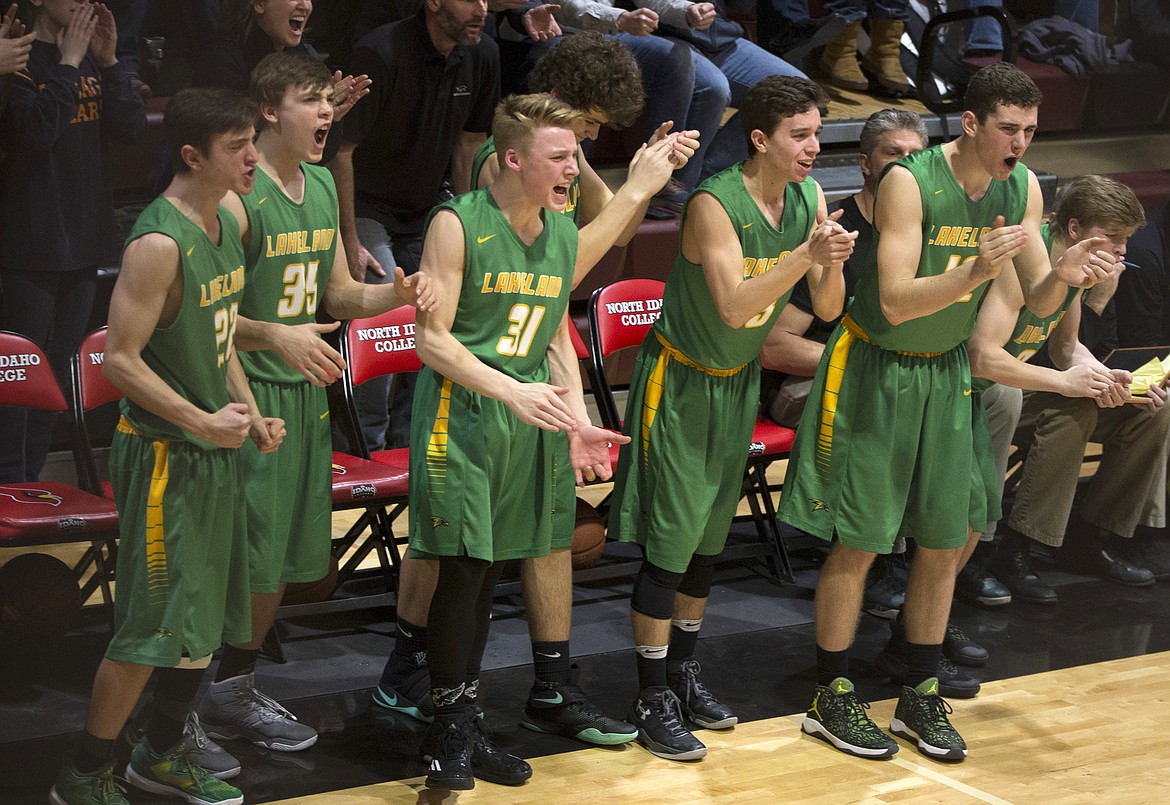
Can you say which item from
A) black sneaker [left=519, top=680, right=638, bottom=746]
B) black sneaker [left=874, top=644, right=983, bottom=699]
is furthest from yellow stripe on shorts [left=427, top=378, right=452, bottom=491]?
black sneaker [left=874, top=644, right=983, bottom=699]

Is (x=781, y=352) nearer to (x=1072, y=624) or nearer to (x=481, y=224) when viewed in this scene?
(x=1072, y=624)

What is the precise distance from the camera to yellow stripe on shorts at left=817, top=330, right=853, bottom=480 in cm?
436

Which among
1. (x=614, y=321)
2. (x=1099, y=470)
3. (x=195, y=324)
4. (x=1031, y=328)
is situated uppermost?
(x=195, y=324)

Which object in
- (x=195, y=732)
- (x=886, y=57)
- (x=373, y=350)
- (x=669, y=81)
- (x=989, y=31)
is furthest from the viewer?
(x=989, y=31)

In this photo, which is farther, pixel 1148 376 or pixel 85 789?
pixel 1148 376

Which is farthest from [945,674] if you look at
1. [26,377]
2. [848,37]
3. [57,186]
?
[848,37]

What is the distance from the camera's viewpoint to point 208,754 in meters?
3.98

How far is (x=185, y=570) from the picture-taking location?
3.65 metres

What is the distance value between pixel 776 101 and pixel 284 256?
145 centimetres

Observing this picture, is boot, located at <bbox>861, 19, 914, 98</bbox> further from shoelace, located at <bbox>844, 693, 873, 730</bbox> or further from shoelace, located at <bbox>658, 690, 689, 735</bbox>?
shoelace, located at <bbox>658, 690, 689, 735</bbox>

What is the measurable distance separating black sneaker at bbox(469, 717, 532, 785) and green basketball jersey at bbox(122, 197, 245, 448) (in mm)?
1121

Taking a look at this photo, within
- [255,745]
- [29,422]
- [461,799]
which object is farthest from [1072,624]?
[29,422]

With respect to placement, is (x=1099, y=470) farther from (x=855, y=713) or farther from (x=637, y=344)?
(x=855, y=713)

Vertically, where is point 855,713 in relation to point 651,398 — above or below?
below
